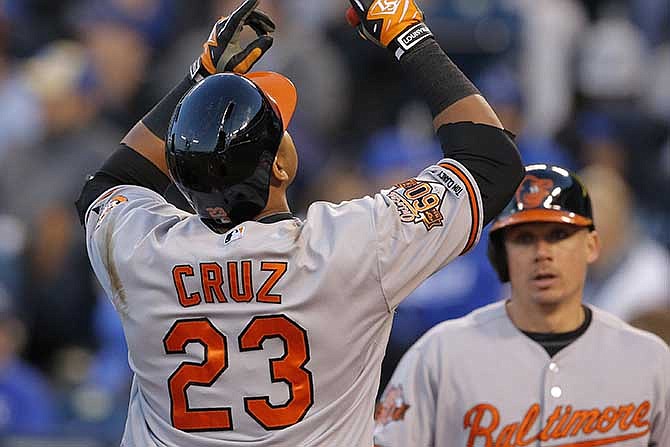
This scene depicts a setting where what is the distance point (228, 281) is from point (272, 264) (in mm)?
107

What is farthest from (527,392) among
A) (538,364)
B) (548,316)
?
(548,316)

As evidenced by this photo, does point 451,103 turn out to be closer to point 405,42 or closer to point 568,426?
point 405,42

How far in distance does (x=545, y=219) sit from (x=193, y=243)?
149 centimetres

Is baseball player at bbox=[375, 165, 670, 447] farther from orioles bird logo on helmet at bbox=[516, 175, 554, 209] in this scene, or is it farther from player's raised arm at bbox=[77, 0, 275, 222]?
player's raised arm at bbox=[77, 0, 275, 222]

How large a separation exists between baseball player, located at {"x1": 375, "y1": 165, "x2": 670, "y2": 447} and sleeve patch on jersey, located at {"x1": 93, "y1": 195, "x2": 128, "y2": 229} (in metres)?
1.26

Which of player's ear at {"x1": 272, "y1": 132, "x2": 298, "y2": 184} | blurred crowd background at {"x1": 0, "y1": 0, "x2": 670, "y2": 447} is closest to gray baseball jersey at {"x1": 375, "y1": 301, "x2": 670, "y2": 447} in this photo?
player's ear at {"x1": 272, "y1": 132, "x2": 298, "y2": 184}

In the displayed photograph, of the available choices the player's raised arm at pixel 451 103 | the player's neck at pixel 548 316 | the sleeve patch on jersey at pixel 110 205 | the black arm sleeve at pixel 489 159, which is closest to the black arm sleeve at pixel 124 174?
the sleeve patch on jersey at pixel 110 205

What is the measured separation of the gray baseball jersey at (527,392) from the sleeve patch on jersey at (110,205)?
4.12ft

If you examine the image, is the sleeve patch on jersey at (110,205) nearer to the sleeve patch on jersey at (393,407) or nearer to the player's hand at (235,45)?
Answer: the player's hand at (235,45)

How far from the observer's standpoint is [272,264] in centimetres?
294

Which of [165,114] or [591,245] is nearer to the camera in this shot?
[165,114]

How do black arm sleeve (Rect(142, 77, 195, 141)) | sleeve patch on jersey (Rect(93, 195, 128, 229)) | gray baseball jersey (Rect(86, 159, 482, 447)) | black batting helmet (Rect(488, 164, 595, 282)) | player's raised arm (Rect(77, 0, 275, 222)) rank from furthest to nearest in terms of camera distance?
1. black batting helmet (Rect(488, 164, 595, 282))
2. black arm sleeve (Rect(142, 77, 195, 141))
3. player's raised arm (Rect(77, 0, 275, 222))
4. sleeve patch on jersey (Rect(93, 195, 128, 229))
5. gray baseball jersey (Rect(86, 159, 482, 447))

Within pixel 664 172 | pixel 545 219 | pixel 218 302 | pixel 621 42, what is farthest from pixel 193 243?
pixel 621 42

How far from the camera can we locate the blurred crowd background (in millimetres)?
7004
